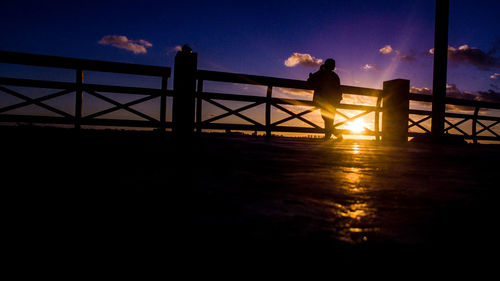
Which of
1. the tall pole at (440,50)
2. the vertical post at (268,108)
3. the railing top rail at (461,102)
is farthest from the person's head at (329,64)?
the railing top rail at (461,102)

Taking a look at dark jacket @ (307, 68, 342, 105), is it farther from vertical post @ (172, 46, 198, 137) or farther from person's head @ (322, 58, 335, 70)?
vertical post @ (172, 46, 198, 137)

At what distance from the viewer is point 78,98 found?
17.9 ft

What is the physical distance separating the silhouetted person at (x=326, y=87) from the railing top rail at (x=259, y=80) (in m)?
0.28

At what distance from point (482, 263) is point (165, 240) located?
1.60ft

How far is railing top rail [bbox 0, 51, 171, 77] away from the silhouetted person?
3.19 metres

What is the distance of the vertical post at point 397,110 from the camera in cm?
725

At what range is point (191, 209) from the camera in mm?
660

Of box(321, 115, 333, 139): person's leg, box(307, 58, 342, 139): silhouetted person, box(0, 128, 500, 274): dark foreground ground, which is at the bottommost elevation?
box(0, 128, 500, 274): dark foreground ground

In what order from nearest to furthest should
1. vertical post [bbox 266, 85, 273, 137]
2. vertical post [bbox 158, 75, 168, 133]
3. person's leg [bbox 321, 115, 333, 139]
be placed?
1. vertical post [bbox 158, 75, 168, 133]
2. vertical post [bbox 266, 85, 273, 137]
3. person's leg [bbox 321, 115, 333, 139]

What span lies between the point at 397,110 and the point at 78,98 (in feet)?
23.7

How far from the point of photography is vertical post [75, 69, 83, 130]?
5.30 metres

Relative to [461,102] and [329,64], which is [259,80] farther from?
[461,102]

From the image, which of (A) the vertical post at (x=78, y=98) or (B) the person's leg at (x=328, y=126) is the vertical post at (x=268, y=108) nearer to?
(B) the person's leg at (x=328, y=126)

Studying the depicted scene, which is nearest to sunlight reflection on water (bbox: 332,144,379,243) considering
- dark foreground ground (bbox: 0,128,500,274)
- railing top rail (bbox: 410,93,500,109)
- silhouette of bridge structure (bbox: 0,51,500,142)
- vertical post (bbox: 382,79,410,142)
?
dark foreground ground (bbox: 0,128,500,274)
